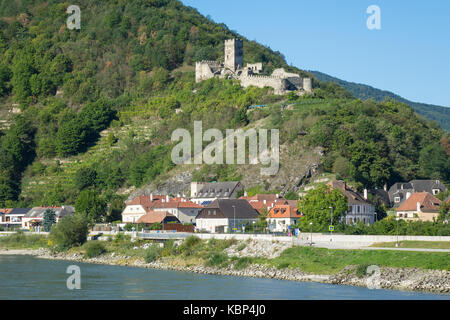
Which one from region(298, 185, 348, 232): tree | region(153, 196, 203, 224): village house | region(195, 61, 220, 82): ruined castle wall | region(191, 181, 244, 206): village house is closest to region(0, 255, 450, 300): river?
region(298, 185, 348, 232): tree

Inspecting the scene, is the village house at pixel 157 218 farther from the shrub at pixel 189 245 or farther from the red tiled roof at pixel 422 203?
the red tiled roof at pixel 422 203

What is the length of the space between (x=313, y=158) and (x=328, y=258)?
41099 mm

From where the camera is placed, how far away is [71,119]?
5546 inches

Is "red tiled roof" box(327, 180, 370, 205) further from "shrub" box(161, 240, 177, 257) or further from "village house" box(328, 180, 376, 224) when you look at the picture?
"shrub" box(161, 240, 177, 257)

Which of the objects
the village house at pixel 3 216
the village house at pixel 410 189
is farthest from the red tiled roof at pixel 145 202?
the village house at pixel 410 189

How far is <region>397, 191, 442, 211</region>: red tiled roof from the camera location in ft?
265

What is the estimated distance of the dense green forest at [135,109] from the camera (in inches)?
4040

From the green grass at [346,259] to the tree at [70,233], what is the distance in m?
26.6

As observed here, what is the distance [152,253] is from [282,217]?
16655mm

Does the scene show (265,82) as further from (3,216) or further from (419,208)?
(419,208)

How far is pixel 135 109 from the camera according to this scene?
140m
